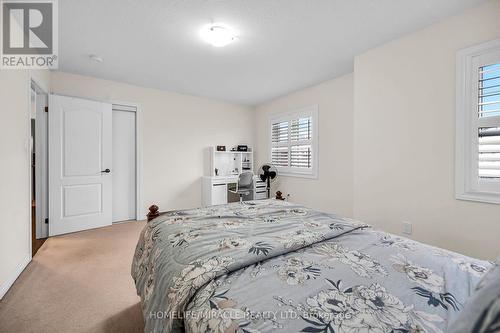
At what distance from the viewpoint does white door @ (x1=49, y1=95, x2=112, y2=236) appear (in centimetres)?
322

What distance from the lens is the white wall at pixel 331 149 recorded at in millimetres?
3518

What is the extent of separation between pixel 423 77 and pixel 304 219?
1925 millimetres

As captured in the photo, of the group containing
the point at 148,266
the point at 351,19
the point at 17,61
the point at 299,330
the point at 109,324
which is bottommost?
the point at 109,324

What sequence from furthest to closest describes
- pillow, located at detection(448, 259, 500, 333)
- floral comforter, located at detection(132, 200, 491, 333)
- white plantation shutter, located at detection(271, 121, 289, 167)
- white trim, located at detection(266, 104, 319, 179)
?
white plantation shutter, located at detection(271, 121, 289, 167), white trim, located at detection(266, 104, 319, 179), floral comforter, located at detection(132, 200, 491, 333), pillow, located at detection(448, 259, 500, 333)

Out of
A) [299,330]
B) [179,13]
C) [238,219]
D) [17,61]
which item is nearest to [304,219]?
[238,219]

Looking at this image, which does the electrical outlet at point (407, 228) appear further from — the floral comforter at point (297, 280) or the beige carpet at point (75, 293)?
the beige carpet at point (75, 293)

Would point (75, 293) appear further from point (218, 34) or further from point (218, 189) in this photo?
point (218, 189)

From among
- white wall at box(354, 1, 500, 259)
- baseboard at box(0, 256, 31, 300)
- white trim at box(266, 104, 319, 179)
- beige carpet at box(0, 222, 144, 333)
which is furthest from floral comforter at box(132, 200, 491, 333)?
white trim at box(266, 104, 319, 179)

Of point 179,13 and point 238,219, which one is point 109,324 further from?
point 179,13

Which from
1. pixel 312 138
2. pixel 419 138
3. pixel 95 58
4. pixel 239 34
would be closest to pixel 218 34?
pixel 239 34

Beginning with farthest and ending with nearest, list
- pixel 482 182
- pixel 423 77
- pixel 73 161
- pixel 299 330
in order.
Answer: pixel 73 161 < pixel 423 77 < pixel 482 182 < pixel 299 330

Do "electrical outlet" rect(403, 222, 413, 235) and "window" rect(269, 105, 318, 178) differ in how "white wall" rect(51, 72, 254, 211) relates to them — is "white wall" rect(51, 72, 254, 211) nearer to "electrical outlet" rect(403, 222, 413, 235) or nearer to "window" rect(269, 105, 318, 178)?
"window" rect(269, 105, 318, 178)

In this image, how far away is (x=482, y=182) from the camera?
75.2 inches

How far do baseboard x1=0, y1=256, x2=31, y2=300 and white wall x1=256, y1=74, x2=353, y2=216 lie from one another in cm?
385
